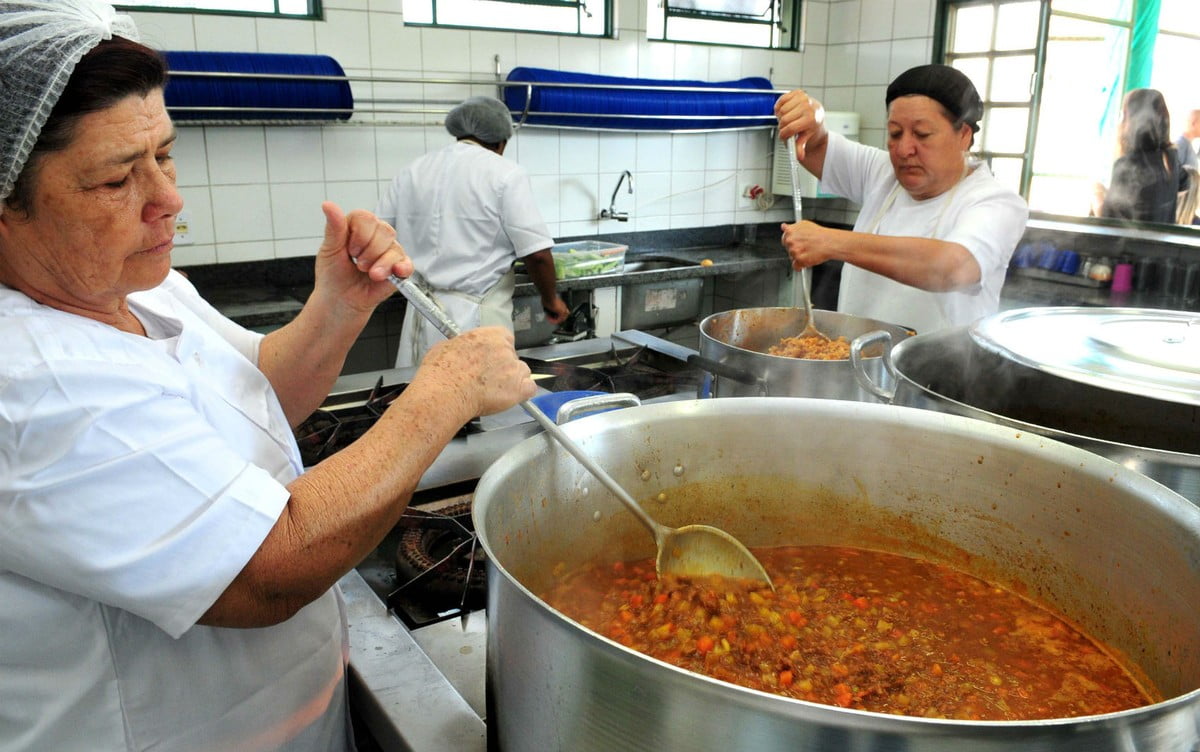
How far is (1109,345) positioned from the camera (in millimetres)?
1482

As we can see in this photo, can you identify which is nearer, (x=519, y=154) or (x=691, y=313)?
(x=519, y=154)

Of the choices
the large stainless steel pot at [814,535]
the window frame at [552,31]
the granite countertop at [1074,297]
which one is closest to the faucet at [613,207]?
the window frame at [552,31]

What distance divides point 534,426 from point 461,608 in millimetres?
777

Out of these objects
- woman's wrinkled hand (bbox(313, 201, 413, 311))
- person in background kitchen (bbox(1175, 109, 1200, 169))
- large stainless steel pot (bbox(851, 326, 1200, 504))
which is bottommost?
large stainless steel pot (bbox(851, 326, 1200, 504))

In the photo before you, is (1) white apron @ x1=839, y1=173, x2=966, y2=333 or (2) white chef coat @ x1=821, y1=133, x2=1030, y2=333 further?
(1) white apron @ x1=839, y1=173, x2=966, y2=333

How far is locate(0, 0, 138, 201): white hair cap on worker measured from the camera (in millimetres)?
793

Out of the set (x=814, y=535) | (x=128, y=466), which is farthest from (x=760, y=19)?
(x=128, y=466)

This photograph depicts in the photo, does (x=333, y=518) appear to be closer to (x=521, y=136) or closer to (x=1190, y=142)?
(x=521, y=136)

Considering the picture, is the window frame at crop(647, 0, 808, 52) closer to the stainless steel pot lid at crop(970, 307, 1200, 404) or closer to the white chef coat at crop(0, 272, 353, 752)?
the stainless steel pot lid at crop(970, 307, 1200, 404)

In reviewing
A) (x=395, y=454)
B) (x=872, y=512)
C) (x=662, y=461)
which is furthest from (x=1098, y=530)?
(x=395, y=454)

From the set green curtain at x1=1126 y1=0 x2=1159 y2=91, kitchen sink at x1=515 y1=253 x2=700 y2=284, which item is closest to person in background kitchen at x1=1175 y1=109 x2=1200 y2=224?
green curtain at x1=1126 y1=0 x2=1159 y2=91

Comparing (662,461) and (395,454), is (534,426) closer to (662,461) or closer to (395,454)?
(662,461)

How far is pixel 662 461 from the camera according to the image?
136cm

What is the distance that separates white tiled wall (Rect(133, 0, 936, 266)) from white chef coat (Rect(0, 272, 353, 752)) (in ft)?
10.3
